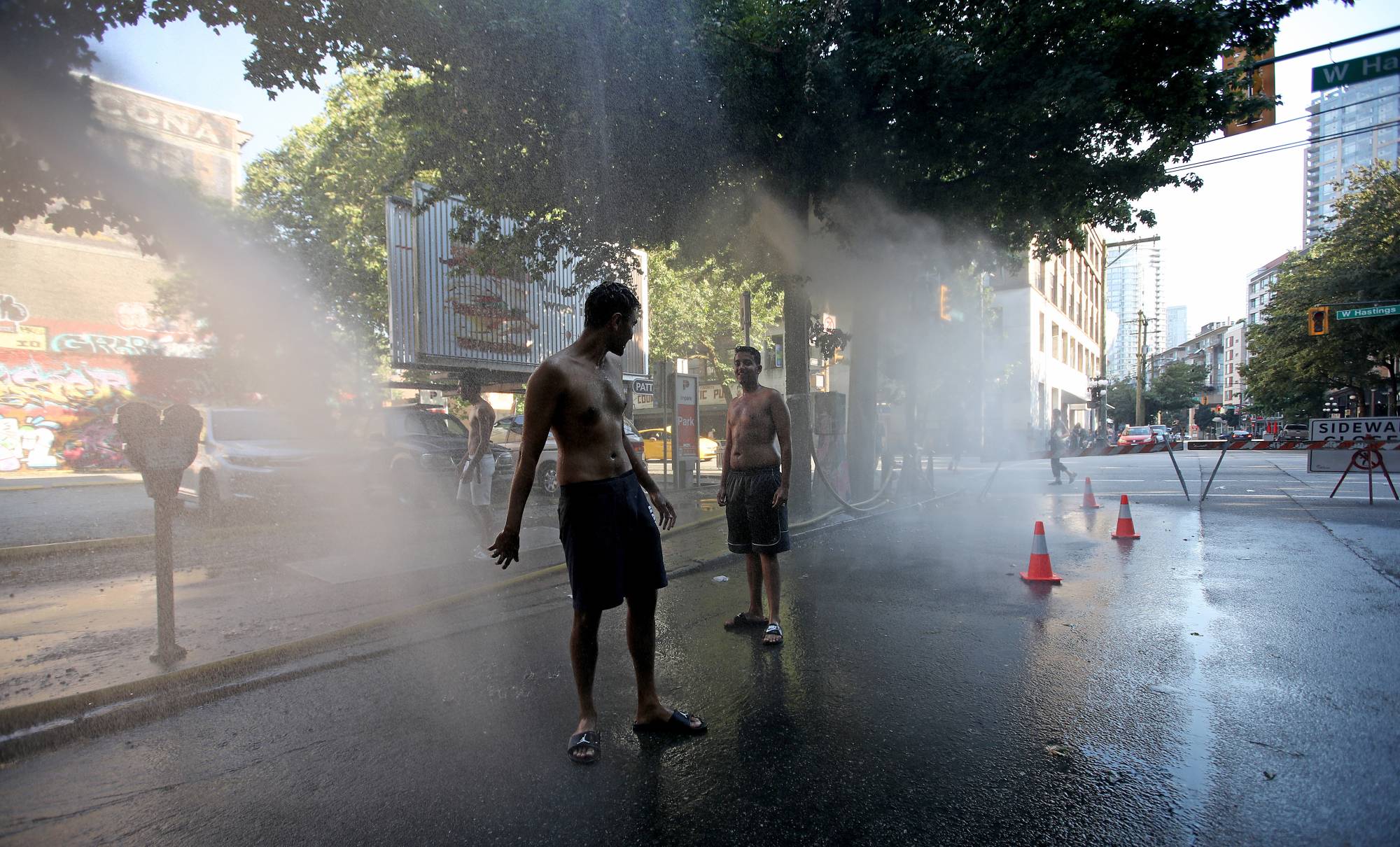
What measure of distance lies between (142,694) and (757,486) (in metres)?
3.14

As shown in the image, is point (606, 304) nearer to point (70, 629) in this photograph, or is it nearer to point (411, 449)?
point (70, 629)

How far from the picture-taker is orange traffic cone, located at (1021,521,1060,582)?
207 inches

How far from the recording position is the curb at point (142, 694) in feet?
9.61

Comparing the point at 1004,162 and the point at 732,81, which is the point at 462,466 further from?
the point at 1004,162

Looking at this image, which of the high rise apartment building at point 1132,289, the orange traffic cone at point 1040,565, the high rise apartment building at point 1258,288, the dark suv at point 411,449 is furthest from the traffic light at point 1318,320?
the high rise apartment building at point 1132,289

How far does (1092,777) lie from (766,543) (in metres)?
2.03

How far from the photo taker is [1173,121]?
7395mm

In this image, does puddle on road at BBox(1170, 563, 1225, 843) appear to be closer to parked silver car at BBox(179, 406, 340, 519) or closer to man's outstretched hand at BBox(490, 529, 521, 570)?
man's outstretched hand at BBox(490, 529, 521, 570)

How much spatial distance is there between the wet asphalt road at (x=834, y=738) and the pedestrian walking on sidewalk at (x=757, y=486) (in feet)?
1.24

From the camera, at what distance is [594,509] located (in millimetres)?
2715

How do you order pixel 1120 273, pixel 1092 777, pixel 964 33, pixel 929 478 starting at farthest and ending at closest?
1. pixel 1120 273
2. pixel 929 478
3. pixel 964 33
4. pixel 1092 777

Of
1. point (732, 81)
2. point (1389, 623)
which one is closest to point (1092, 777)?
point (1389, 623)

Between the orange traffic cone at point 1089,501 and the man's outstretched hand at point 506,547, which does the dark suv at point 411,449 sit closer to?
the man's outstretched hand at point 506,547

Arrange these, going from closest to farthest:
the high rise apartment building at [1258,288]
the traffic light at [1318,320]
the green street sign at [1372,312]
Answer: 1. the green street sign at [1372,312]
2. the traffic light at [1318,320]
3. the high rise apartment building at [1258,288]
